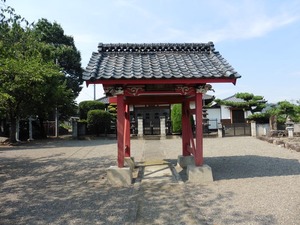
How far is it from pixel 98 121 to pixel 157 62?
16885 millimetres

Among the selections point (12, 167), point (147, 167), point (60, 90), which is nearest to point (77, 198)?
point (147, 167)

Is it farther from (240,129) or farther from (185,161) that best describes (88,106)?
(185,161)

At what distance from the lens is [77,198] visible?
19.6ft

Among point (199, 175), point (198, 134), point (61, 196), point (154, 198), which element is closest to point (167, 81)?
point (198, 134)

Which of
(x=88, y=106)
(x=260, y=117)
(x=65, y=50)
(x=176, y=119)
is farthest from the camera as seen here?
(x=65, y=50)

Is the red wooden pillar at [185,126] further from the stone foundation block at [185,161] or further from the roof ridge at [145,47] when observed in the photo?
the roof ridge at [145,47]

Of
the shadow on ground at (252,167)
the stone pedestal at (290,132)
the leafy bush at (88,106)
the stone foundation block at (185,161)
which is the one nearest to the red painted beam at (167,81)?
the shadow on ground at (252,167)

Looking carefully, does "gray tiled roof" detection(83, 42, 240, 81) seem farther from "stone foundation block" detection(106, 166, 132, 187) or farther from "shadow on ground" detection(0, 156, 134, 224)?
"shadow on ground" detection(0, 156, 134, 224)

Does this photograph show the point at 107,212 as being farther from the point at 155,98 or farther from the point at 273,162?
the point at 273,162

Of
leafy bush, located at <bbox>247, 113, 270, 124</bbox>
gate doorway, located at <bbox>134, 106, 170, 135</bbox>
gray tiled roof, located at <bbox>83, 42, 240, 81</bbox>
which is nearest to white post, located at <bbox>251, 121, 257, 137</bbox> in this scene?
leafy bush, located at <bbox>247, 113, 270, 124</bbox>

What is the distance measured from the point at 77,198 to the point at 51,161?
6.08m

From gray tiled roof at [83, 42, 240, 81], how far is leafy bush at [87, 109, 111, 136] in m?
15.7

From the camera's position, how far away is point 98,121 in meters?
23.8

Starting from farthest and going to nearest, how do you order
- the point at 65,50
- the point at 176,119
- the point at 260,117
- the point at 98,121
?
1. the point at 65,50
2. the point at 98,121
3. the point at 176,119
4. the point at 260,117
